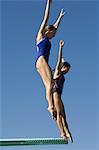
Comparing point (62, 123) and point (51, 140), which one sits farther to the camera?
point (62, 123)

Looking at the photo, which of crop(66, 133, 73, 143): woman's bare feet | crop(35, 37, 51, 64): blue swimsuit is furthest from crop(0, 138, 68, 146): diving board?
crop(35, 37, 51, 64): blue swimsuit

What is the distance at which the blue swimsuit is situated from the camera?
459 centimetres

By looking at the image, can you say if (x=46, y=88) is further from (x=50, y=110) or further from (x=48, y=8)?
(x=48, y=8)

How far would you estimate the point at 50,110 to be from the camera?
4.60 m

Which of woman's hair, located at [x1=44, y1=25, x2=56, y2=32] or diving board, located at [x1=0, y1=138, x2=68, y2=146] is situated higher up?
woman's hair, located at [x1=44, y1=25, x2=56, y2=32]

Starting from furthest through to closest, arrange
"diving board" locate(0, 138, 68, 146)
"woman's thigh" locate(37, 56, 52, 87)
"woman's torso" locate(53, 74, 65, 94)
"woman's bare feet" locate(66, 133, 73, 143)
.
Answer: "woman's torso" locate(53, 74, 65, 94)
"woman's bare feet" locate(66, 133, 73, 143)
"woman's thigh" locate(37, 56, 52, 87)
"diving board" locate(0, 138, 68, 146)

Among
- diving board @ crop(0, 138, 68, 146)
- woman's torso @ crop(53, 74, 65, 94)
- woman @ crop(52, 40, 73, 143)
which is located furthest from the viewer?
woman's torso @ crop(53, 74, 65, 94)

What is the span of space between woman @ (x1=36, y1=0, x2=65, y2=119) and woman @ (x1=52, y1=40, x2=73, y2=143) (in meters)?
0.24

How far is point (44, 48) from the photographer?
460 cm

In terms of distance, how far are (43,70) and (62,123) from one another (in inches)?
43.3

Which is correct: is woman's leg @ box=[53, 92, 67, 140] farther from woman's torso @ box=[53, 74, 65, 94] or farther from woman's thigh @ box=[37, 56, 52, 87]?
woman's thigh @ box=[37, 56, 52, 87]

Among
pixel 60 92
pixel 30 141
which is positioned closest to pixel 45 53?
pixel 60 92

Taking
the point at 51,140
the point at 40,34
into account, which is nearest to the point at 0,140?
the point at 51,140

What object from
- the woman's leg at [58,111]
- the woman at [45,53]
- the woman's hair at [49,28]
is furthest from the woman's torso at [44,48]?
the woman's leg at [58,111]
